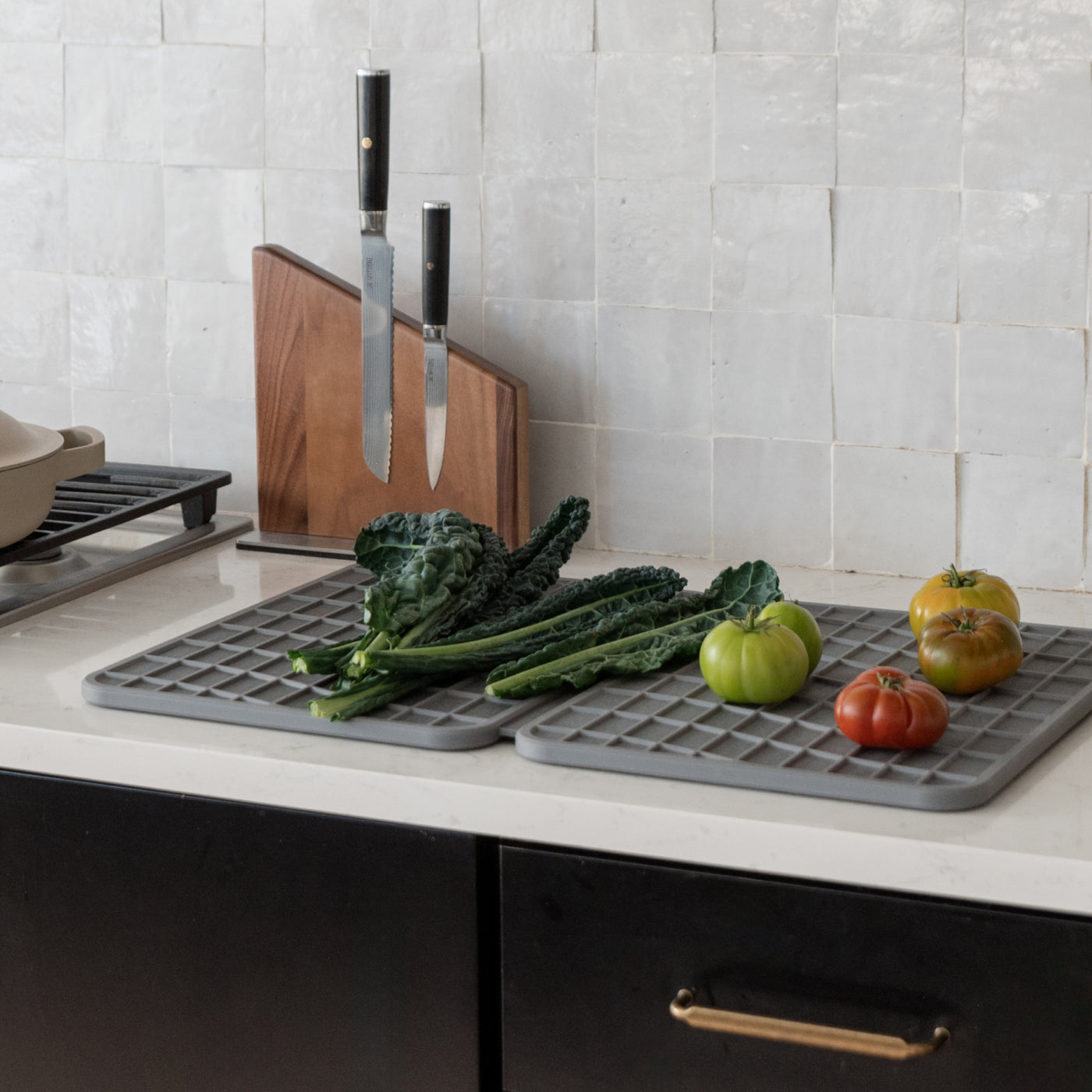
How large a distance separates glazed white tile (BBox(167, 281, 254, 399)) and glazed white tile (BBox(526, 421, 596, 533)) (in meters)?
0.36

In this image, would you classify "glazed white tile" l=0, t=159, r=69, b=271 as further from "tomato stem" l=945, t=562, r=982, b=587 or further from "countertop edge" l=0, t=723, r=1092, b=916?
"tomato stem" l=945, t=562, r=982, b=587

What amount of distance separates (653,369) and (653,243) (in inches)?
5.1

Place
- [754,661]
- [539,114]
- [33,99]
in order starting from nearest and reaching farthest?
[754,661], [539,114], [33,99]

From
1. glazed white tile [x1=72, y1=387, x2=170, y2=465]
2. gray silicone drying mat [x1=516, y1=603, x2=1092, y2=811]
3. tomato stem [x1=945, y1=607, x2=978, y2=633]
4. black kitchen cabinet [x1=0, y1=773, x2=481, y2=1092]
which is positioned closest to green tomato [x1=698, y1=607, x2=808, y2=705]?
gray silicone drying mat [x1=516, y1=603, x2=1092, y2=811]

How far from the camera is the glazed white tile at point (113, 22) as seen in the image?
1.81 m

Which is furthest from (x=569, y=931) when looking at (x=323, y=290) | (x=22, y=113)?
(x=22, y=113)

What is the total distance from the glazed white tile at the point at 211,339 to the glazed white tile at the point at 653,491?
0.44 m

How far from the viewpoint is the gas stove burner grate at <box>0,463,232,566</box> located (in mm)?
1541

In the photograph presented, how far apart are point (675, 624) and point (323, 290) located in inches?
25.2

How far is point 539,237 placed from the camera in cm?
168

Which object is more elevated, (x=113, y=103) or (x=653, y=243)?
(x=113, y=103)

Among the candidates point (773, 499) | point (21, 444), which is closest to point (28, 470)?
point (21, 444)

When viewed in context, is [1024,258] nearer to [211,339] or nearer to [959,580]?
[959,580]

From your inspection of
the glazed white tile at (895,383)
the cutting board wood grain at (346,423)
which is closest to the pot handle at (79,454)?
the cutting board wood grain at (346,423)
